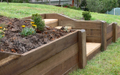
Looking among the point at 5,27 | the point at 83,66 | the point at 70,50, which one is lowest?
the point at 83,66

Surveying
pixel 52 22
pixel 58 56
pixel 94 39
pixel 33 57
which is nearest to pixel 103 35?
pixel 94 39

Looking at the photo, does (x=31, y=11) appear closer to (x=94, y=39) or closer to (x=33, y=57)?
(x=94, y=39)

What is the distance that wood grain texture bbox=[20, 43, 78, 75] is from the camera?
2651 millimetres

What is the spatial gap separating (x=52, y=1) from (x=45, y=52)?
3108 centimetres

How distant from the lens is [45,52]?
2775 mm

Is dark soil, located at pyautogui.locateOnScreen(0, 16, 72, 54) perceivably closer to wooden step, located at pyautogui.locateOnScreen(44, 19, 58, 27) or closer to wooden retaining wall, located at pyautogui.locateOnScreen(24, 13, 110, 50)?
wooden step, located at pyautogui.locateOnScreen(44, 19, 58, 27)

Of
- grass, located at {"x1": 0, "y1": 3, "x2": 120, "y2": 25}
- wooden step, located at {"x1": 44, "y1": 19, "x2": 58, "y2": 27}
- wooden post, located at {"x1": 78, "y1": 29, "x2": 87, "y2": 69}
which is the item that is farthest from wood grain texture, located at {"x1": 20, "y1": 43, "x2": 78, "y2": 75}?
grass, located at {"x1": 0, "y1": 3, "x2": 120, "y2": 25}

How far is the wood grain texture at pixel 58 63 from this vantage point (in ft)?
8.70

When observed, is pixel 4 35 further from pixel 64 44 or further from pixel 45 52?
pixel 64 44

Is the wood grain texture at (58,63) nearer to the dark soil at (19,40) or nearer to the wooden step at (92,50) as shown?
the dark soil at (19,40)

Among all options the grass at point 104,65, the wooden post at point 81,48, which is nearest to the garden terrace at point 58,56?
the wooden post at point 81,48

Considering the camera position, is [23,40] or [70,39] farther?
[70,39]

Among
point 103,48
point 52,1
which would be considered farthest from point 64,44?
point 52,1

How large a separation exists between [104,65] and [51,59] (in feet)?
6.95
